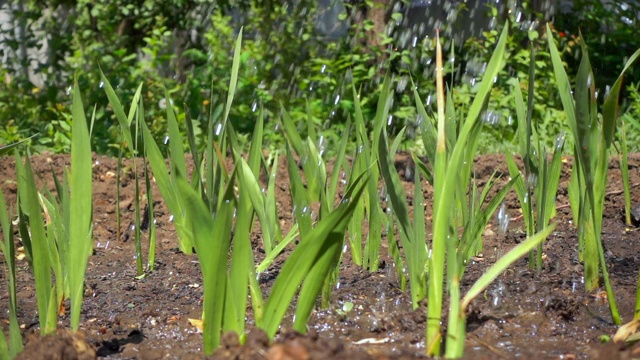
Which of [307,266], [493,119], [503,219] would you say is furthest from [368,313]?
[493,119]

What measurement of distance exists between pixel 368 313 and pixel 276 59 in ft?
16.7

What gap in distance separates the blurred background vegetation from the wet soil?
2.88 m

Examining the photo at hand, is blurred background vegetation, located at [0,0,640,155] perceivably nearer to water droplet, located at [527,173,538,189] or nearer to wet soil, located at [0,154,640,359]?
wet soil, located at [0,154,640,359]

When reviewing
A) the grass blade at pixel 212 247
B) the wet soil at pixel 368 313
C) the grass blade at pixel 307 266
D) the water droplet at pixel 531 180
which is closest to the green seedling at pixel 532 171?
the water droplet at pixel 531 180

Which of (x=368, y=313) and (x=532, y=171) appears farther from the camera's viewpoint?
(x=532, y=171)

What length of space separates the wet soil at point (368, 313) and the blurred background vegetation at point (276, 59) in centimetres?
288

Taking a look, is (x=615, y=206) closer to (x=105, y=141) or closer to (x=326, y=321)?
(x=326, y=321)

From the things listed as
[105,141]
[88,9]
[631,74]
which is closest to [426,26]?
[631,74]

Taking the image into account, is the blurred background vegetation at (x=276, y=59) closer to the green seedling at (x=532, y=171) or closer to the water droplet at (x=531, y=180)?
the green seedling at (x=532, y=171)

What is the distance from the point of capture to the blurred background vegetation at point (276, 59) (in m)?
5.89

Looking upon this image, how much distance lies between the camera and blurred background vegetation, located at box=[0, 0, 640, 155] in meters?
5.89

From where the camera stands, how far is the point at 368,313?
1.91 m

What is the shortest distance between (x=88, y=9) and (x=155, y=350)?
584 cm

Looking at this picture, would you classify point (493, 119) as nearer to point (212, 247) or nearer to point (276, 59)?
point (276, 59)
